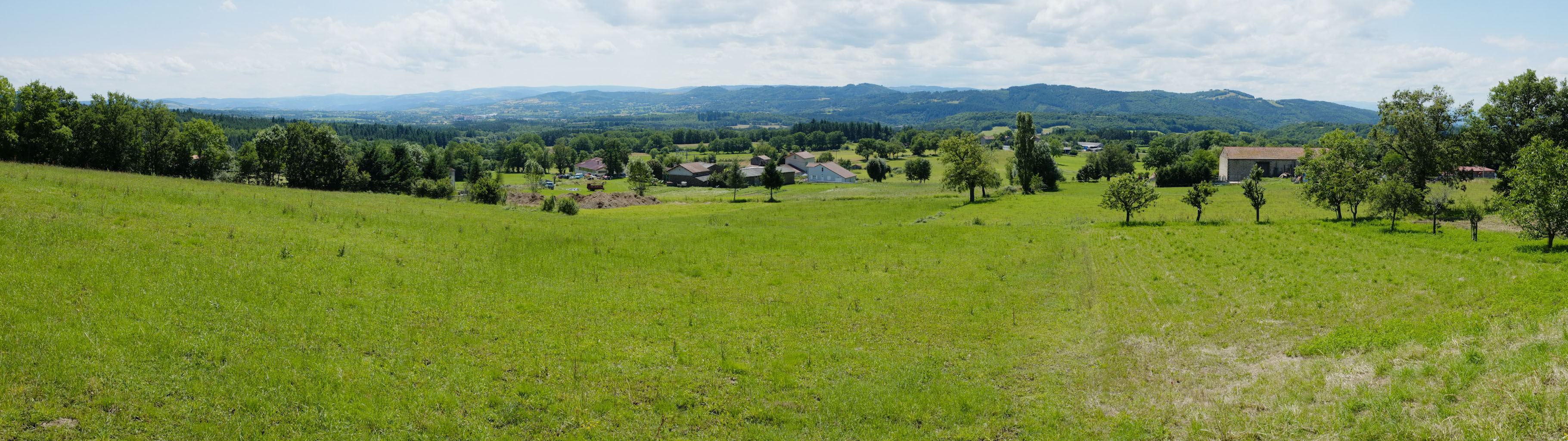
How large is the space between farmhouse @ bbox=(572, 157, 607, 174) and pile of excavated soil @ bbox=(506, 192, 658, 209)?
8867cm

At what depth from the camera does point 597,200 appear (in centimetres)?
6700

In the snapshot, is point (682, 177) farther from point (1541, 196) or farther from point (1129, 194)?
point (1541, 196)

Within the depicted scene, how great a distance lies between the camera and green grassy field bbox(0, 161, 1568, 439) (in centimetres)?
1054

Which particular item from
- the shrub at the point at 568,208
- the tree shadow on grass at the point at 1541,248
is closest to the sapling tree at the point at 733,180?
the shrub at the point at 568,208

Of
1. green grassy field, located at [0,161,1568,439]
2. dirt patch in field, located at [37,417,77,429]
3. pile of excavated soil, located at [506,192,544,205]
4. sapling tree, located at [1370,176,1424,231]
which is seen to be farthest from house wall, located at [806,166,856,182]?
dirt patch in field, located at [37,417,77,429]

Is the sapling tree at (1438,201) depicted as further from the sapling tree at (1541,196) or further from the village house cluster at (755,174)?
the village house cluster at (755,174)

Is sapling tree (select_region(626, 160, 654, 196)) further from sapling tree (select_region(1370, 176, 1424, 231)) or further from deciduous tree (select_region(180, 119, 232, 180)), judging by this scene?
sapling tree (select_region(1370, 176, 1424, 231))

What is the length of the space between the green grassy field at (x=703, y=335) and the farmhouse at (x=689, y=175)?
94.9 metres

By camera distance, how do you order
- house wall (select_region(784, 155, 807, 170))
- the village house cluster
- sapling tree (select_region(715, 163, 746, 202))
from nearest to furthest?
sapling tree (select_region(715, 163, 746, 202)), the village house cluster, house wall (select_region(784, 155, 807, 170))

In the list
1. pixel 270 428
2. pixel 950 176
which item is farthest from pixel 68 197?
pixel 950 176

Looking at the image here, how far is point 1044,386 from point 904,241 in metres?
20.6

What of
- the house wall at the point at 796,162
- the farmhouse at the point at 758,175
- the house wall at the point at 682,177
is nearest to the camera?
the farmhouse at the point at 758,175

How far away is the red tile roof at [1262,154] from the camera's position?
11238 cm

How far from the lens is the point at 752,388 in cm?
1346
